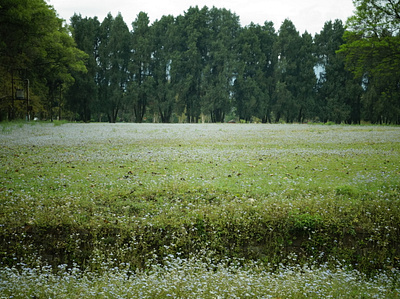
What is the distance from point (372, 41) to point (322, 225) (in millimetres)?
31905

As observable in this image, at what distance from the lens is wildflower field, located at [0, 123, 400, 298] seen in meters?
3.82

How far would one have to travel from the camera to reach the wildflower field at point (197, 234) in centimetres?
382

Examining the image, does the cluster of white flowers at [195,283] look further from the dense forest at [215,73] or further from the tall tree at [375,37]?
the dense forest at [215,73]

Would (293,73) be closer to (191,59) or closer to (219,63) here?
(219,63)

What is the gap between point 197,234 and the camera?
17.6 feet

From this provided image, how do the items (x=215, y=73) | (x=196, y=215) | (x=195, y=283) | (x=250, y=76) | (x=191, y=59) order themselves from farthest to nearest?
(x=250, y=76) → (x=215, y=73) → (x=191, y=59) → (x=196, y=215) → (x=195, y=283)

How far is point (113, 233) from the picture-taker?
5219mm

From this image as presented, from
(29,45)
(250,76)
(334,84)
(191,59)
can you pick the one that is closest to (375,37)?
(29,45)

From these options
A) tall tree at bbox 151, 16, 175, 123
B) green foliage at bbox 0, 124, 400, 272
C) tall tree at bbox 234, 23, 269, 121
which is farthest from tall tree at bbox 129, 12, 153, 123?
green foliage at bbox 0, 124, 400, 272

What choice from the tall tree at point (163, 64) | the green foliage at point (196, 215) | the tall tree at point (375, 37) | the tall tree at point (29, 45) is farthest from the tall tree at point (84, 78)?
the green foliage at point (196, 215)

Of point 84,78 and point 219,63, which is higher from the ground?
point 219,63

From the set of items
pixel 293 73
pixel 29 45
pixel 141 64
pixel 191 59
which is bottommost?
pixel 29 45

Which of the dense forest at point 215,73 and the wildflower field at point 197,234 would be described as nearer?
the wildflower field at point 197,234

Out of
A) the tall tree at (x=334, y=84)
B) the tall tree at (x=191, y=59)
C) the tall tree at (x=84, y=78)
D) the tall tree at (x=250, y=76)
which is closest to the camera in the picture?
the tall tree at (x=84, y=78)
